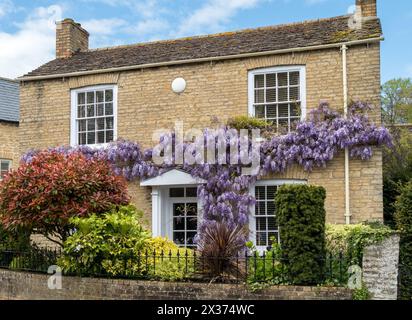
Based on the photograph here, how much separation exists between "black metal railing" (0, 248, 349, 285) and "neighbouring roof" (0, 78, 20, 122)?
54.8 ft

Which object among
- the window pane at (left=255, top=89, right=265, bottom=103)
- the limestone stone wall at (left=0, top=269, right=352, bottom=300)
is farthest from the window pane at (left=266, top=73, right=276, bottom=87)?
the limestone stone wall at (left=0, top=269, right=352, bottom=300)

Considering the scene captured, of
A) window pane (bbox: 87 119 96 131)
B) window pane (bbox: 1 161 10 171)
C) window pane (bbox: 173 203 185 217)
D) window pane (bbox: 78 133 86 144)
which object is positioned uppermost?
window pane (bbox: 87 119 96 131)

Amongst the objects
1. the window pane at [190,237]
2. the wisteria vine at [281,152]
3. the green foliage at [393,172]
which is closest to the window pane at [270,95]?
the wisteria vine at [281,152]

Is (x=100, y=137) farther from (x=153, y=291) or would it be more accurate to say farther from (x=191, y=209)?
(x=153, y=291)

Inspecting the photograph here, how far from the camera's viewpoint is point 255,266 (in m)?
8.56

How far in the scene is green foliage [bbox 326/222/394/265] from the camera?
8273 millimetres

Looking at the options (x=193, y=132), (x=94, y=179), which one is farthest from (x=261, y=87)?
(x=94, y=179)

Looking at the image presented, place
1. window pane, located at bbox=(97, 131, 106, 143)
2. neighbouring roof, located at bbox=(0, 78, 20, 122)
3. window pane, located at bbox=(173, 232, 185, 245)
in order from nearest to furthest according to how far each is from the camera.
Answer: window pane, located at bbox=(173, 232, 185, 245) → window pane, located at bbox=(97, 131, 106, 143) → neighbouring roof, located at bbox=(0, 78, 20, 122)

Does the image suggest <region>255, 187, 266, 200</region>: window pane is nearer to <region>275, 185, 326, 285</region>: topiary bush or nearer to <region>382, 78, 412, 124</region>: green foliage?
<region>275, 185, 326, 285</region>: topiary bush

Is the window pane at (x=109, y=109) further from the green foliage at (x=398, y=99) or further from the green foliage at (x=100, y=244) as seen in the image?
the green foliage at (x=398, y=99)

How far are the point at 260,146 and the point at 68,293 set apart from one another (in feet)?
20.9

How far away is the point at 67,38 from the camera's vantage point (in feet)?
58.9

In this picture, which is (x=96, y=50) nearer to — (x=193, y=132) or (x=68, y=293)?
(x=193, y=132)

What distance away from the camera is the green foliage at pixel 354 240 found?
8273 millimetres
